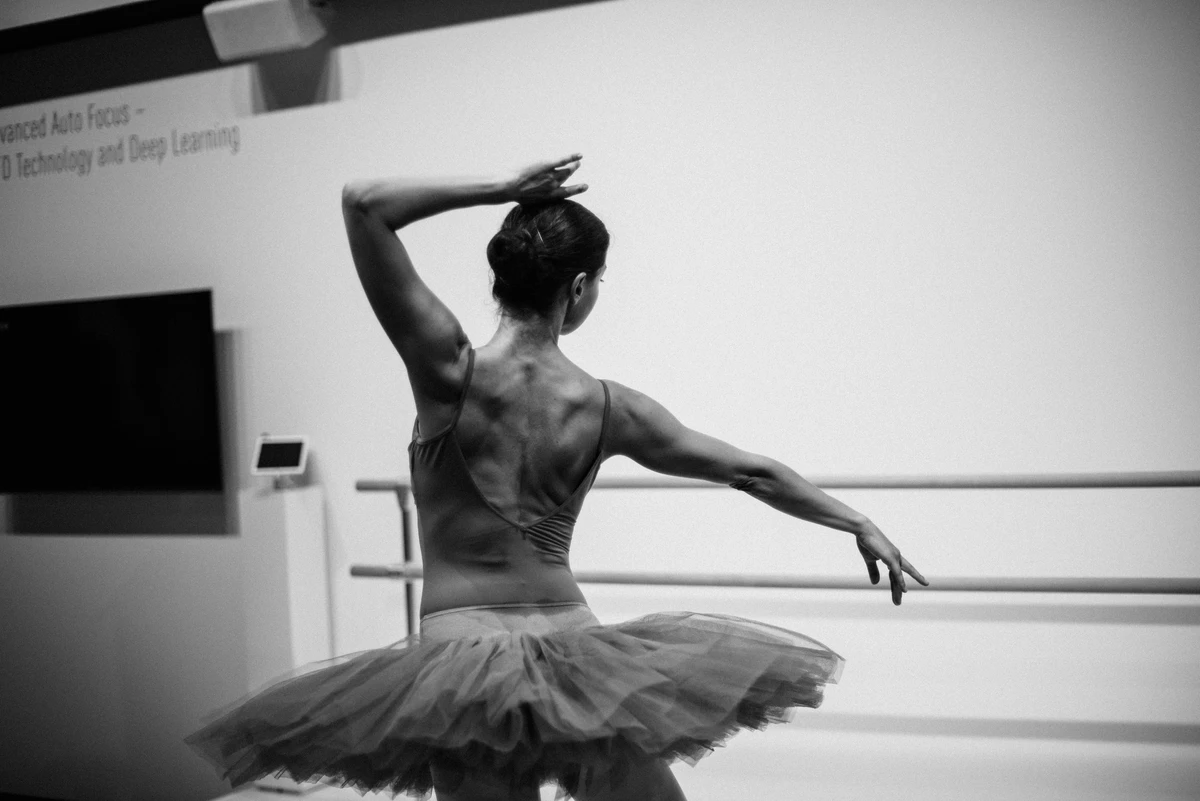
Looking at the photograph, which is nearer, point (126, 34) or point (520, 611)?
point (520, 611)

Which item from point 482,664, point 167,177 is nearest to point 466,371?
point 482,664

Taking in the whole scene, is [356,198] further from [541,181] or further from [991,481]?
[991,481]

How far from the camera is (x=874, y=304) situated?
A: 2.99 meters

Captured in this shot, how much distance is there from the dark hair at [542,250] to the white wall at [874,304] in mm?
1548

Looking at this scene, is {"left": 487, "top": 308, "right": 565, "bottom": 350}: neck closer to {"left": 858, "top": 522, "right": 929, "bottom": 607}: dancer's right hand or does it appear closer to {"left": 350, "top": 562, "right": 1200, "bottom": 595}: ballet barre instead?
{"left": 858, "top": 522, "right": 929, "bottom": 607}: dancer's right hand

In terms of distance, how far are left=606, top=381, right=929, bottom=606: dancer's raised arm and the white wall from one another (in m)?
1.32

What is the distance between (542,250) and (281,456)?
203cm

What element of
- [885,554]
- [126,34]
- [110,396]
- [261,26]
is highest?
[126,34]

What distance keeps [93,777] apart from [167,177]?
7.03 feet

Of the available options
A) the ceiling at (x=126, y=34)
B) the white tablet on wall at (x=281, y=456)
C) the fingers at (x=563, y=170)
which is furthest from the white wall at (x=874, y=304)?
the fingers at (x=563, y=170)

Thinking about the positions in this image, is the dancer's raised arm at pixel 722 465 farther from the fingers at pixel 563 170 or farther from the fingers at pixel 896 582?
the fingers at pixel 563 170

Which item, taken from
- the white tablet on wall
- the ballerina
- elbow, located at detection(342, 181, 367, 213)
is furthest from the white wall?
elbow, located at detection(342, 181, 367, 213)

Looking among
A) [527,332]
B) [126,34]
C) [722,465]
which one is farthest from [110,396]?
[722,465]

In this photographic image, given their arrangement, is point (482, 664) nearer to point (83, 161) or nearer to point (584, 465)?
point (584, 465)
